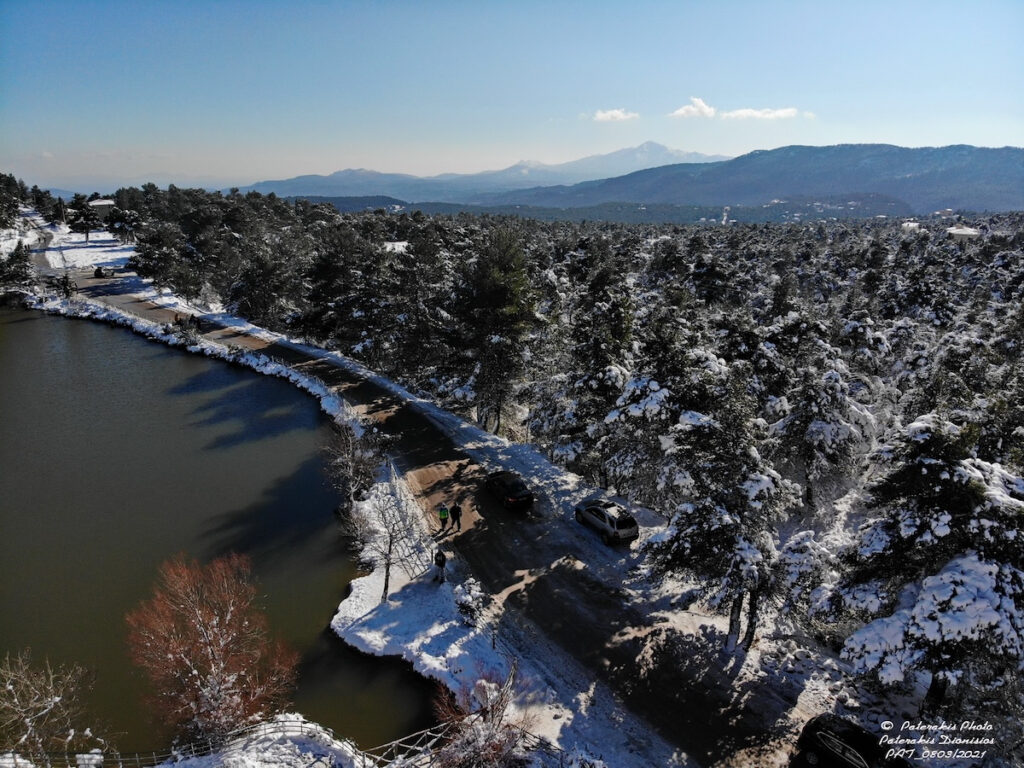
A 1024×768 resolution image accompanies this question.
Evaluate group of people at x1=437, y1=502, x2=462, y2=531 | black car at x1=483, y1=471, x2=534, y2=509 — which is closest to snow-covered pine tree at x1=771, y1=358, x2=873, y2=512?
black car at x1=483, y1=471, x2=534, y2=509

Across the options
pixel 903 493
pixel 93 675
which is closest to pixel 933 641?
pixel 903 493

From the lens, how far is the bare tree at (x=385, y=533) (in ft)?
77.1

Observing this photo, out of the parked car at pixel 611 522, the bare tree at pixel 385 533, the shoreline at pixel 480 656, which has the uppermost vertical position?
the parked car at pixel 611 522

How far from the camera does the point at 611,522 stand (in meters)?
24.4

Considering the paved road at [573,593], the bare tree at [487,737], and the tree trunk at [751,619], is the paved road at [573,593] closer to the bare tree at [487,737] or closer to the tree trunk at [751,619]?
the tree trunk at [751,619]

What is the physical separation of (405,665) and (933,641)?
1572cm

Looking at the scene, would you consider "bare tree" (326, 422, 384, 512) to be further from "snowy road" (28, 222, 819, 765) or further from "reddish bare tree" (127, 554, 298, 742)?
"reddish bare tree" (127, 554, 298, 742)

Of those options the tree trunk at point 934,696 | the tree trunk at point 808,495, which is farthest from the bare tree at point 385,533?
the tree trunk at point 808,495

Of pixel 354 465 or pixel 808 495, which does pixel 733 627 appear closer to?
pixel 808 495

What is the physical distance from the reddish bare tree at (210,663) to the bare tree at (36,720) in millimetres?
2011

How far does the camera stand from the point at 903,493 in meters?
14.4

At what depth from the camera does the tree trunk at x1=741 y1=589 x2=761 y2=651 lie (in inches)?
681

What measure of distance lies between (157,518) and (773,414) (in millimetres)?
34766

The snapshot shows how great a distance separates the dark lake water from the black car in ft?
26.6
